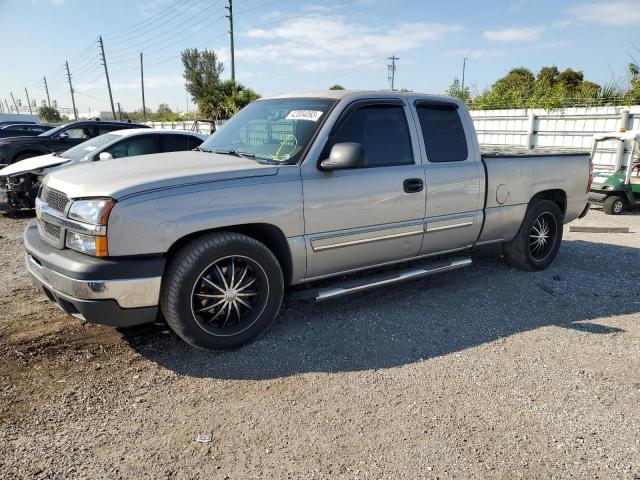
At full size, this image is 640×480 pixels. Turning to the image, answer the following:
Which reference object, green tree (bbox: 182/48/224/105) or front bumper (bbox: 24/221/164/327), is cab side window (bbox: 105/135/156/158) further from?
green tree (bbox: 182/48/224/105)

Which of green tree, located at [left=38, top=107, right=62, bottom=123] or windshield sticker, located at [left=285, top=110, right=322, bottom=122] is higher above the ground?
windshield sticker, located at [left=285, top=110, right=322, bottom=122]

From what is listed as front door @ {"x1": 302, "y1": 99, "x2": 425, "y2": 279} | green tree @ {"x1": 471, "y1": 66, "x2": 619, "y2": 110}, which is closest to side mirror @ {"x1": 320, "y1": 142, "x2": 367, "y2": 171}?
front door @ {"x1": 302, "y1": 99, "x2": 425, "y2": 279}

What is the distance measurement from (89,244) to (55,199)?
0.66m

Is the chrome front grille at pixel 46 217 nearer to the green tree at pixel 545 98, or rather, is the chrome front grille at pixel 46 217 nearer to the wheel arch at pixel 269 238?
the wheel arch at pixel 269 238

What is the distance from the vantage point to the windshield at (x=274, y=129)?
3.89 metres

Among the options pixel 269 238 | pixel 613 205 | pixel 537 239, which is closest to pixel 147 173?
pixel 269 238

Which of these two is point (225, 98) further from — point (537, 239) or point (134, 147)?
point (537, 239)

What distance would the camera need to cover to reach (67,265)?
3068 mm

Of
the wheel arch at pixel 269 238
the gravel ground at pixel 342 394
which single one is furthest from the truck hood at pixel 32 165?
the wheel arch at pixel 269 238

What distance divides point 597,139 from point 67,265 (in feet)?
36.0

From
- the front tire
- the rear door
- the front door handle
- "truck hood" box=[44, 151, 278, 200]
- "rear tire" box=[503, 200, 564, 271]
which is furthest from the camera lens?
"rear tire" box=[503, 200, 564, 271]

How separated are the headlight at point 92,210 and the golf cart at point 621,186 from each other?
9.89 m

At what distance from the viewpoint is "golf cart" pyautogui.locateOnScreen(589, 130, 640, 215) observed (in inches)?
383

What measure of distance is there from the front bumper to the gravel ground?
46 cm
